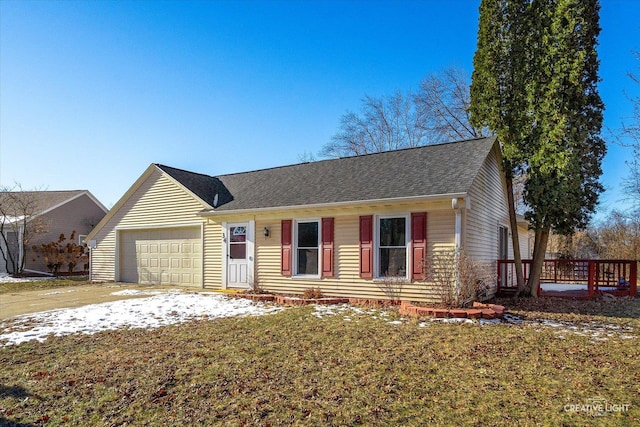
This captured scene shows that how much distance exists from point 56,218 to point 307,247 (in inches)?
728

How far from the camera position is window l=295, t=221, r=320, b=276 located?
432 inches

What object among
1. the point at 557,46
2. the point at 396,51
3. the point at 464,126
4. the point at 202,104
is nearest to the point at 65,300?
the point at 202,104

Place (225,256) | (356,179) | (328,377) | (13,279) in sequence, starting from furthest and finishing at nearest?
A: (13,279)
(225,256)
(356,179)
(328,377)

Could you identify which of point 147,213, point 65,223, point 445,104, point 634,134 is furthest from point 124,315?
point 445,104

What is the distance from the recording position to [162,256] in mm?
14680

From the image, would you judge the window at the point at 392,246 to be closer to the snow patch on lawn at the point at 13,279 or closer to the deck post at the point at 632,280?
the deck post at the point at 632,280

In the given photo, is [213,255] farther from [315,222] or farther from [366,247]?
[366,247]

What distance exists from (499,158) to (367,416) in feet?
34.2

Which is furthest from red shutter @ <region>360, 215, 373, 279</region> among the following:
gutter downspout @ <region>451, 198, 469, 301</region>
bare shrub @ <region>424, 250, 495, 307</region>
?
gutter downspout @ <region>451, 198, 469, 301</region>

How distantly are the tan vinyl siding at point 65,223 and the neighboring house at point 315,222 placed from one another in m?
7.70

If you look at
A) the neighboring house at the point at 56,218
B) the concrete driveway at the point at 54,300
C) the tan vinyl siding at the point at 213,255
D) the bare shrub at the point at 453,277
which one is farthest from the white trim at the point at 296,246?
the neighboring house at the point at 56,218

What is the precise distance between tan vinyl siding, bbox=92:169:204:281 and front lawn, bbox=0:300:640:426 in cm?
741

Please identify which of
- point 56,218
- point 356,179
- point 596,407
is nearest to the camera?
point 596,407

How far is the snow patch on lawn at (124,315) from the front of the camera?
7.11m
